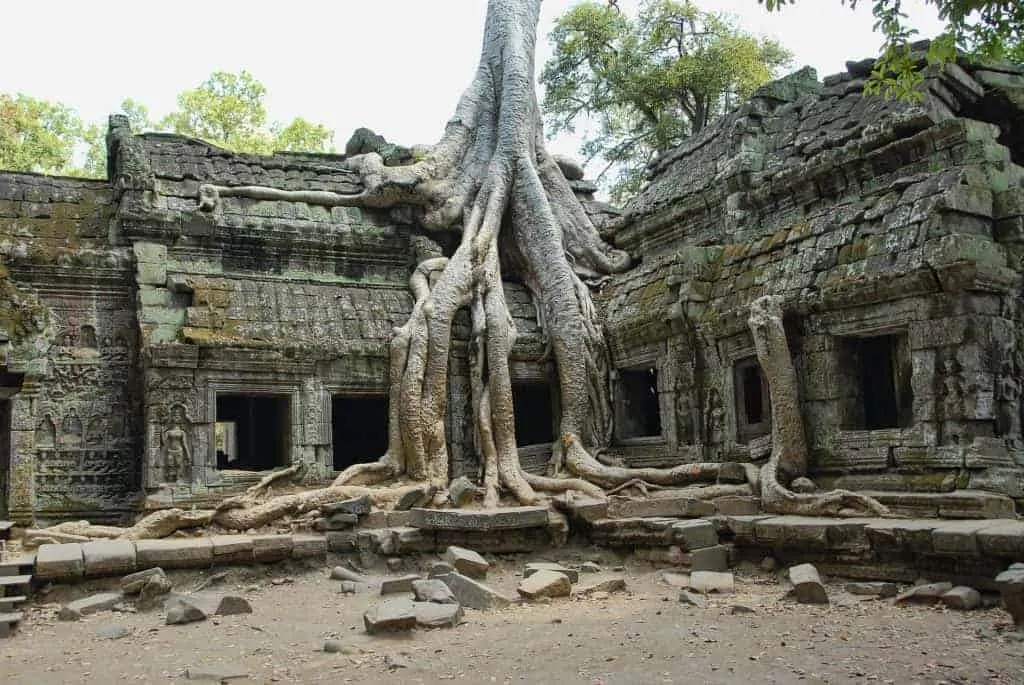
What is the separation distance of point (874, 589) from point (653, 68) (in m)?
14.8

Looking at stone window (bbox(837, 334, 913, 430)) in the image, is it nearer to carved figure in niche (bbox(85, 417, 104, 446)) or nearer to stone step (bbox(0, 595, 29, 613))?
stone step (bbox(0, 595, 29, 613))

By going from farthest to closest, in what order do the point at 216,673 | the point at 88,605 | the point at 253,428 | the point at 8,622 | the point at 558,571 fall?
the point at 253,428
the point at 558,571
the point at 88,605
the point at 8,622
the point at 216,673

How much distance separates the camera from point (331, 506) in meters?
8.91

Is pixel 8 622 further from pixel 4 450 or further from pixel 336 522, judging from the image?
pixel 4 450

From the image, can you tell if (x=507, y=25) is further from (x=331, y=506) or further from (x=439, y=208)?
(x=331, y=506)

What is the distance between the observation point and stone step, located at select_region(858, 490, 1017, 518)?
6840 millimetres

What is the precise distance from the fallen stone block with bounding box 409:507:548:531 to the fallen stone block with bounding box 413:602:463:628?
2.46 m

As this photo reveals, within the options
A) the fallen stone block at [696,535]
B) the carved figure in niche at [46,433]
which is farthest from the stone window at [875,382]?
the carved figure in niche at [46,433]

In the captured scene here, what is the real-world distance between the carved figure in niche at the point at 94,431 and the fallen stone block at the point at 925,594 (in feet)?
25.3

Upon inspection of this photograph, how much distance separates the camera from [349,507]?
29.2ft

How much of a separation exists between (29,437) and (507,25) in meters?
7.92

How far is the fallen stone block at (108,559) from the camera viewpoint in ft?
23.5

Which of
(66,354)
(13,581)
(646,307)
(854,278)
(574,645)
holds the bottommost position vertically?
(574,645)

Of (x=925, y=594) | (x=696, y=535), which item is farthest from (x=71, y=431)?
(x=925, y=594)
